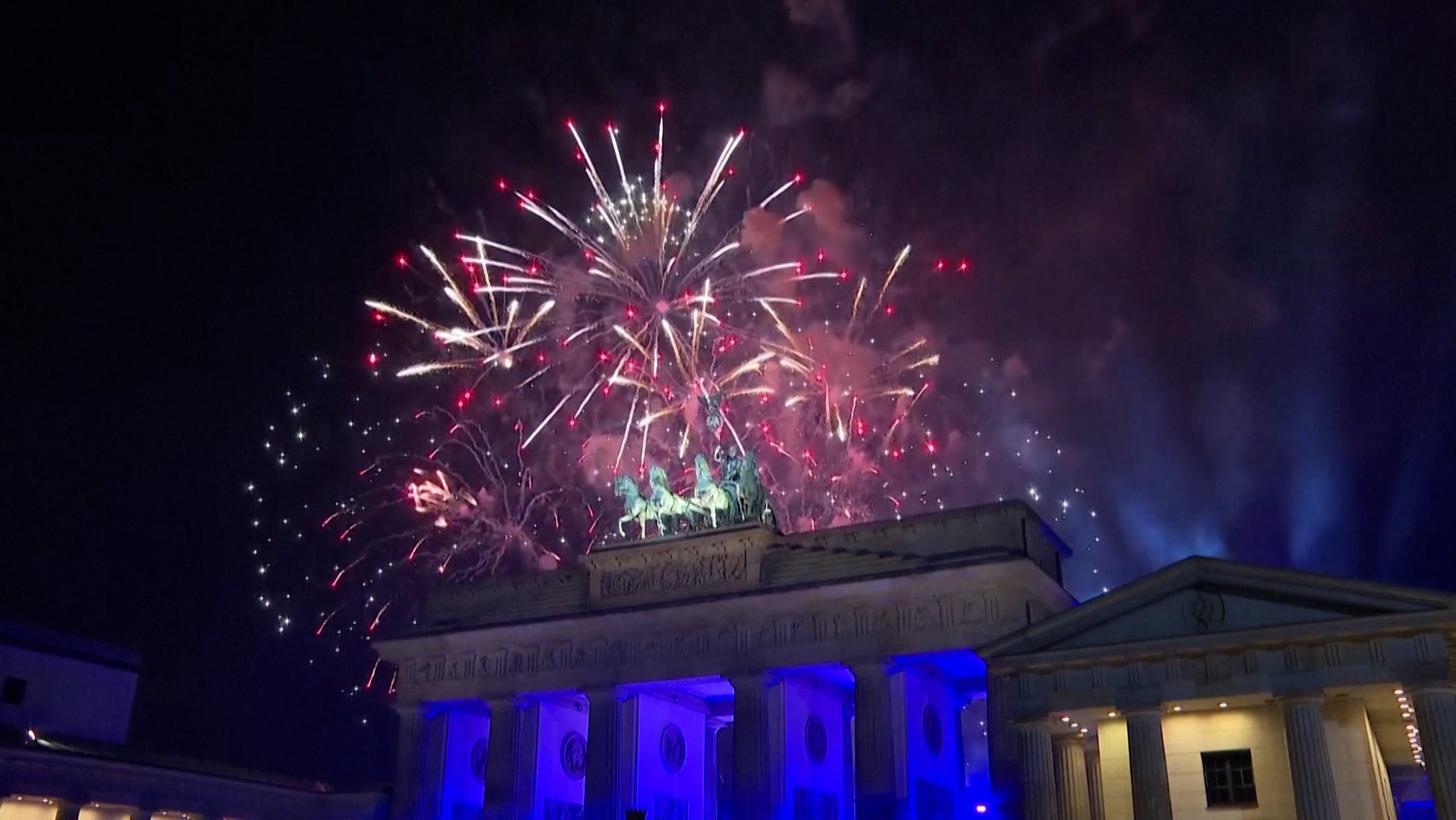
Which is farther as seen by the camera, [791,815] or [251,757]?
[251,757]

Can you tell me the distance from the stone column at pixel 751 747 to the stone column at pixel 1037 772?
12.4 metres

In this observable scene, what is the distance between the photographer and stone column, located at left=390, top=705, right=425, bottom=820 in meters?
45.1

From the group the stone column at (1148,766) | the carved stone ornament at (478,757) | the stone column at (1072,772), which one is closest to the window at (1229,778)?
the stone column at (1148,766)

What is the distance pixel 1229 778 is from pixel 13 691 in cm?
4354

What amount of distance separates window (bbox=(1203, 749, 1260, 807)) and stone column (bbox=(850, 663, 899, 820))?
36.3 ft

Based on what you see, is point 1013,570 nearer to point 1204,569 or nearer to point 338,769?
point 1204,569

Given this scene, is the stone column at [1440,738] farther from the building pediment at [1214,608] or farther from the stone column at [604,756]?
the stone column at [604,756]

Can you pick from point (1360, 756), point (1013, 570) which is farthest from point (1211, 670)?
point (1013, 570)

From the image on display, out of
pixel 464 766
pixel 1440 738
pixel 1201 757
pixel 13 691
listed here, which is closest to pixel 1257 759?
pixel 1201 757

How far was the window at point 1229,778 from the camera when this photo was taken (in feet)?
88.3

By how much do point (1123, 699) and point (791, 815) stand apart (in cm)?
1577

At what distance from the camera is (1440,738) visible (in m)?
23.7

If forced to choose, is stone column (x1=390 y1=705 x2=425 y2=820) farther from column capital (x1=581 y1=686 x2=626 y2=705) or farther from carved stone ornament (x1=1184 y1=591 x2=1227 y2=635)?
carved stone ornament (x1=1184 y1=591 x2=1227 y2=635)

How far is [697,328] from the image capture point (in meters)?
40.5
